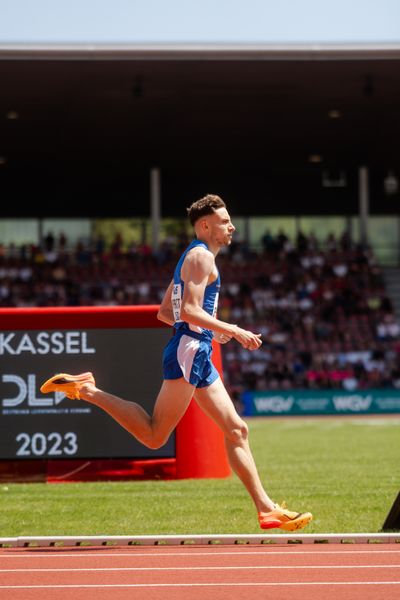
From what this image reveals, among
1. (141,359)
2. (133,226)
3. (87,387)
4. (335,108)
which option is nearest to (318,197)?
(133,226)

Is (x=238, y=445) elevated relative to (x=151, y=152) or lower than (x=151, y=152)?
lower

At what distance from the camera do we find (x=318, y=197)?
50.2 m

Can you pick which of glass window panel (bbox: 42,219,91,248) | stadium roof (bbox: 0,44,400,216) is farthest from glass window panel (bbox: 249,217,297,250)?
glass window panel (bbox: 42,219,91,248)

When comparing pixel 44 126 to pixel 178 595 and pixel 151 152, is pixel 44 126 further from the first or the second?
pixel 178 595

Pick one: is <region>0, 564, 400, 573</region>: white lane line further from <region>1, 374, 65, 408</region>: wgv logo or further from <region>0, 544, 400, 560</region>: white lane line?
<region>1, 374, 65, 408</region>: wgv logo

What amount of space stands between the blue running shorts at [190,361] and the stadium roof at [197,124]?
75.2ft

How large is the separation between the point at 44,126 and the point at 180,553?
104 ft

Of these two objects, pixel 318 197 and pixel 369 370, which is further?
pixel 318 197

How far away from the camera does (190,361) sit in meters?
8.10

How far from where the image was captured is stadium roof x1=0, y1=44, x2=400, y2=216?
3116 centimetres

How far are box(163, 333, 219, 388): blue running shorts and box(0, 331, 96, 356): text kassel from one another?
4.73 metres

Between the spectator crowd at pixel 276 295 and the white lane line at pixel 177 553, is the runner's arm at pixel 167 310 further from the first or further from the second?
the spectator crowd at pixel 276 295

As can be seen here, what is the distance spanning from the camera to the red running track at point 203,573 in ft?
21.0

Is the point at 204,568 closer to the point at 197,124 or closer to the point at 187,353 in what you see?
the point at 187,353
